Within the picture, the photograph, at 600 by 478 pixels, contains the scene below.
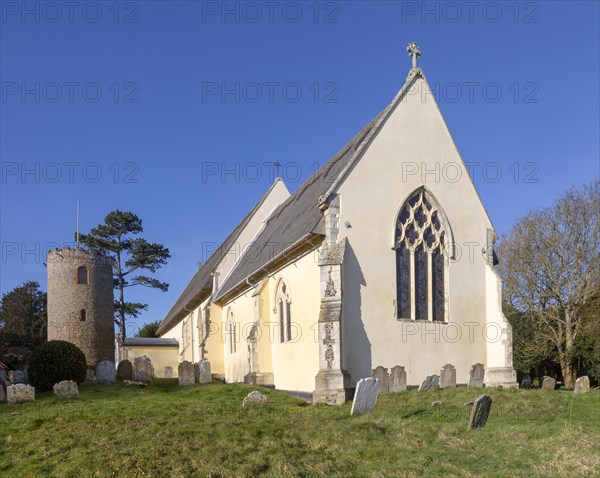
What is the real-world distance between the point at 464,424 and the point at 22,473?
8071 mm

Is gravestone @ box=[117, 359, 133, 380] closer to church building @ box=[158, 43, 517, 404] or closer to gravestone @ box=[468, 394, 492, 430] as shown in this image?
church building @ box=[158, 43, 517, 404]

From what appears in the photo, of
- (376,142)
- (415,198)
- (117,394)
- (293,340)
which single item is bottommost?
(117,394)

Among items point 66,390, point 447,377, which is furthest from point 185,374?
point 447,377

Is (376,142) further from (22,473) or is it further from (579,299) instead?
(579,299)

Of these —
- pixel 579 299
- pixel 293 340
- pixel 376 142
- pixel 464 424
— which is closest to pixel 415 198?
pixel 376 142

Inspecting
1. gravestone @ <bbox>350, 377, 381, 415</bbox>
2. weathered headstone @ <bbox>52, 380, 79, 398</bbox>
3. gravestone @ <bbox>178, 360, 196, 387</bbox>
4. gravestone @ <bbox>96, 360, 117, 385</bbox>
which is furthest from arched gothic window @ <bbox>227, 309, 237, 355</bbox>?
gravestone @ <bbox>350, 377, 381, 415</bbox>

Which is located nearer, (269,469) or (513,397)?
(269,469)

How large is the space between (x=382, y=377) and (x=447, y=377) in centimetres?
232

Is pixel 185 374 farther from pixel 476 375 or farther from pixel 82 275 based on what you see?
pixel 82 275

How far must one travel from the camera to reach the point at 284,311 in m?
21.4

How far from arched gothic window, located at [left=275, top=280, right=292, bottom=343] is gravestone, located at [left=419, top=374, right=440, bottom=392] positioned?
5524mm

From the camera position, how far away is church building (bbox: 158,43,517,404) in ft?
57.6

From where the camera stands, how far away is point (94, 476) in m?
8.86

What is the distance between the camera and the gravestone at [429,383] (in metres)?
16.8
